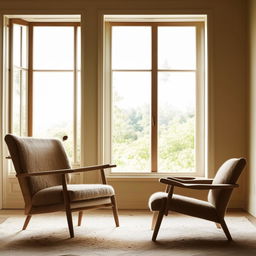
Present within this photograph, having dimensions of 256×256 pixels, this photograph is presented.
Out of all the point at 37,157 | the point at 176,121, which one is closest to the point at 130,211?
the point at 176,121

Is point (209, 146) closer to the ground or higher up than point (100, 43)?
closer to the ground

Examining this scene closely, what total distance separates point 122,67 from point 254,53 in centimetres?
180

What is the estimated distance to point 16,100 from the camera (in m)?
5.83

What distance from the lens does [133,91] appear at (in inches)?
235

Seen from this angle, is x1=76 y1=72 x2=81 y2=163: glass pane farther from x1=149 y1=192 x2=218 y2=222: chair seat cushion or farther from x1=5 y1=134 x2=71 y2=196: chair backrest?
x1=149 y1=192 x2=218 y2=222: chair seat cushion

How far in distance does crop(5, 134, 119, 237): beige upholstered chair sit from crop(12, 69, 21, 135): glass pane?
4.66ft

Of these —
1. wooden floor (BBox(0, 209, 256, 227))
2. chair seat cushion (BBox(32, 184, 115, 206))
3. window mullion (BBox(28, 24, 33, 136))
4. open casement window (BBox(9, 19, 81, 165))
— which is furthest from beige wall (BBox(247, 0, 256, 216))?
window mullion (BBox(28, 24, 33, 136))

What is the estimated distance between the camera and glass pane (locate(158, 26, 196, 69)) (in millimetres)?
5965

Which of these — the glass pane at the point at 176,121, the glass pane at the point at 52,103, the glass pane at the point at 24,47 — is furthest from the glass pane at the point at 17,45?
the glass pane at the point at 176,121

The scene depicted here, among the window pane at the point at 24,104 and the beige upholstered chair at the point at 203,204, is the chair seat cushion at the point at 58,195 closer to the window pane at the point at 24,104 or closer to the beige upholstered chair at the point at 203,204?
the beige upholstered chair at the point at 203,204

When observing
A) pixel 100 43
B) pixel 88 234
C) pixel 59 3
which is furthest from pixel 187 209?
pixel 59 3

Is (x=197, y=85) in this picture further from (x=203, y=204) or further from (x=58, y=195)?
(x=58, y=195)

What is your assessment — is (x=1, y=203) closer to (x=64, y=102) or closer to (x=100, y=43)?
(x=64, y=102)

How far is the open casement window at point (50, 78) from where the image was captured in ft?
19.6
